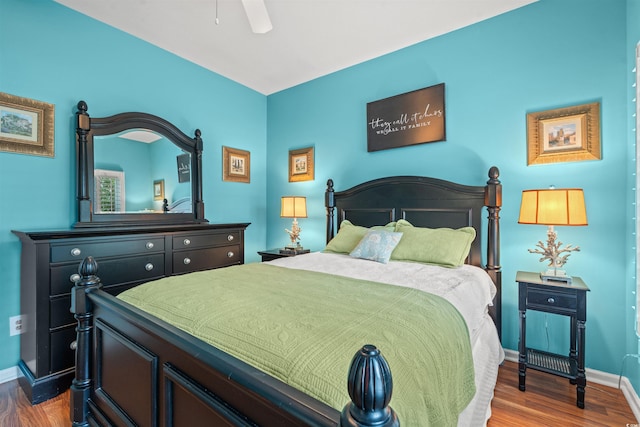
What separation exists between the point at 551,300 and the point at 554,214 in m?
0.55

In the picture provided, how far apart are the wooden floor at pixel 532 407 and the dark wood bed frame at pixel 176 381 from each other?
18.9 inches

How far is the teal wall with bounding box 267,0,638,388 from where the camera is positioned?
2072 millimetres

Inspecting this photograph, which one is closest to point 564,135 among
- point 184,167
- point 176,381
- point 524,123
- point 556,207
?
point 524,123

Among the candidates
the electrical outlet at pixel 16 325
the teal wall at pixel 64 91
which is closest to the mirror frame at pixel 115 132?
the teal wall at pixel 64 91

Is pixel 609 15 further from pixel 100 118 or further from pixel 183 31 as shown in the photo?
pixel 100 118

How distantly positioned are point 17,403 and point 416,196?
3251 mm

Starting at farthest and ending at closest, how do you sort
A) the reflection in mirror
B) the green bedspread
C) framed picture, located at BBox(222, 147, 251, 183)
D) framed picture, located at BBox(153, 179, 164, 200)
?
1. framed picture, located at BBox(222, 147, 251, 183)
2. framed picture, located at BBox(153, 179, 164, 200)
3. the reflection in mirror
4. the green bedspread

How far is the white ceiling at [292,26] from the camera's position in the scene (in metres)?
2.42

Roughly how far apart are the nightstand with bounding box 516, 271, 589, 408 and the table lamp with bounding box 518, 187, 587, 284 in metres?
0.09

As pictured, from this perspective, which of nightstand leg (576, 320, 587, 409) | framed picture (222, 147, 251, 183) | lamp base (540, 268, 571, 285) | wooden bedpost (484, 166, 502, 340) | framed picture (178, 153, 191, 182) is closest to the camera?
nightstand leg (576, 320, 587, 409)

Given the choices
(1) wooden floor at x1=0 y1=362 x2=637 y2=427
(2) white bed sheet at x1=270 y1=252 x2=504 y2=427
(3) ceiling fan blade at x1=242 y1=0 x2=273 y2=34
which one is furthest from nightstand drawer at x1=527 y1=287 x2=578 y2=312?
(3) ceiling fan blade at x1=242 y1=0 x2=273 y2=34

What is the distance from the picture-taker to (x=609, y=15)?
209cm

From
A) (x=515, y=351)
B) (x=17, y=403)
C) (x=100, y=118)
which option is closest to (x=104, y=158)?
(x=100, y=118)

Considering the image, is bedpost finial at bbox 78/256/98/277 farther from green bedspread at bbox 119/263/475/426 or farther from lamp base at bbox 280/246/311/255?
lamp base at bbox 280/246/311/255
